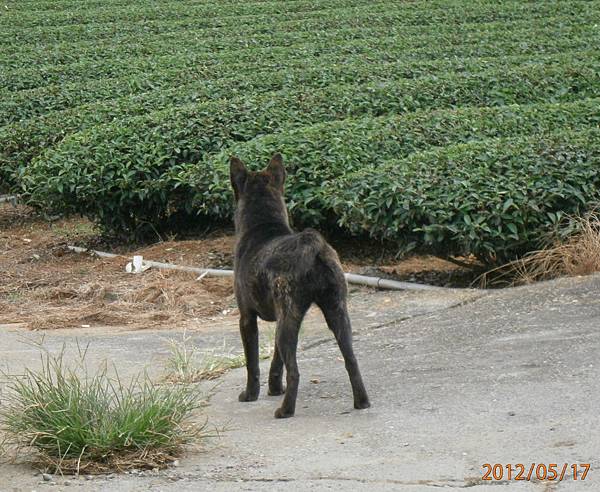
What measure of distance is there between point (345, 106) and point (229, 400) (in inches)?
294

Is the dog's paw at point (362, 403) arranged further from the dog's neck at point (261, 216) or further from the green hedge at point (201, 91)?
the green hedge at point (201, 91)

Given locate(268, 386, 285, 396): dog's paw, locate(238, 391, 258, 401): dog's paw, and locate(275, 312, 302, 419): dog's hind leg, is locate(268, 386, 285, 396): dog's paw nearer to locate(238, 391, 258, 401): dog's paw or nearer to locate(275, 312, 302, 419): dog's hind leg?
locate(238, 391, 258, 401): dog's paw

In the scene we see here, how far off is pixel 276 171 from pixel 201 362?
4.19 ft

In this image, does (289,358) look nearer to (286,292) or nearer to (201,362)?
(286,292)

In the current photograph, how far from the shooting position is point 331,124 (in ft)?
38.3

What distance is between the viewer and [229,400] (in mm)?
6316

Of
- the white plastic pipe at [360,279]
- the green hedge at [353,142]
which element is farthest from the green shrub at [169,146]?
the white plastic pipe at [360,279]

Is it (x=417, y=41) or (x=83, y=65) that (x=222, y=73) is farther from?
(x=417, y=41)

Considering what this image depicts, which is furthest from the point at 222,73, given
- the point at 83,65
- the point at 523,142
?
the point at 523,142

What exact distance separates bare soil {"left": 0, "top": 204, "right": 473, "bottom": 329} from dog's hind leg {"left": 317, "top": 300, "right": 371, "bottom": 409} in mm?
3162

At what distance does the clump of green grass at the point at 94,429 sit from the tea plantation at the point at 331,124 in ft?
13.5

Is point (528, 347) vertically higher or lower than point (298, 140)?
lower
